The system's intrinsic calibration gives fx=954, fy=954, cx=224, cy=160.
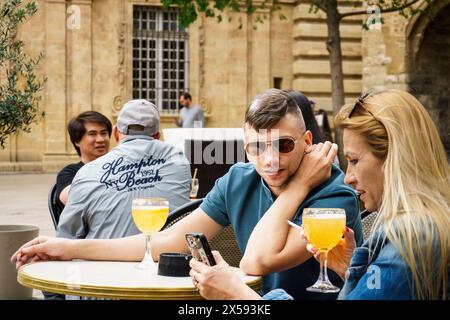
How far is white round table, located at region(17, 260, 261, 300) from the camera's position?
9.61ft

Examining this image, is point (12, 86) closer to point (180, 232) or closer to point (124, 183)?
point (124, 183)

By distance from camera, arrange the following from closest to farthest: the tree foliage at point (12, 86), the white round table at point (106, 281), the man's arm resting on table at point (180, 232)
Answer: the white round table at point (106, 281)
the man's arm resting on table at point (180, 232)
the tree foliage at point (12, 86)

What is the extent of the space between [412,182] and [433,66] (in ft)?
61.5

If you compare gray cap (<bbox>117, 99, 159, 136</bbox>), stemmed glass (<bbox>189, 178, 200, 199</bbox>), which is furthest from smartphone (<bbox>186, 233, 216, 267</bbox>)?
stemmed glass (<bbox>189, 178, 200, 199</bbox>)

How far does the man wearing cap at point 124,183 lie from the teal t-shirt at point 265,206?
1002mm

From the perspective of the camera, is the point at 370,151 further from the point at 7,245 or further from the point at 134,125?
the point at 7,245

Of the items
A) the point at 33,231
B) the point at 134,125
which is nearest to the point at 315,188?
the point at 134,125

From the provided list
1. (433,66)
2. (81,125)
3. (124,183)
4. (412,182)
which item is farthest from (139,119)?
(433,66)

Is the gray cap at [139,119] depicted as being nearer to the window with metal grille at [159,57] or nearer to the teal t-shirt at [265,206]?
the teal t-shirt at [265,206]

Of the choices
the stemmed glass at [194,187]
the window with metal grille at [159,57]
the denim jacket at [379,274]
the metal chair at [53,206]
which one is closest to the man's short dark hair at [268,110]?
the denim jacket at [379,274]

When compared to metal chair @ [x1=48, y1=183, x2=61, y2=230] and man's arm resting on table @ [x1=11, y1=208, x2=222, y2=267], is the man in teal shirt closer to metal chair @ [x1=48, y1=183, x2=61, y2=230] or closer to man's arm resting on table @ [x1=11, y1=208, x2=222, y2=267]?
man's arm resting on table @ [x1=11, y1=208, x2=222, y2=267]

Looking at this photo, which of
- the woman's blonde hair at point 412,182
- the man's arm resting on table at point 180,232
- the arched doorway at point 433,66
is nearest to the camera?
the woman's blonde hair at point 412,182

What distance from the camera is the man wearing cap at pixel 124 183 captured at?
14.9 ft

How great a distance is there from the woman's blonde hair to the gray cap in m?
2.33
